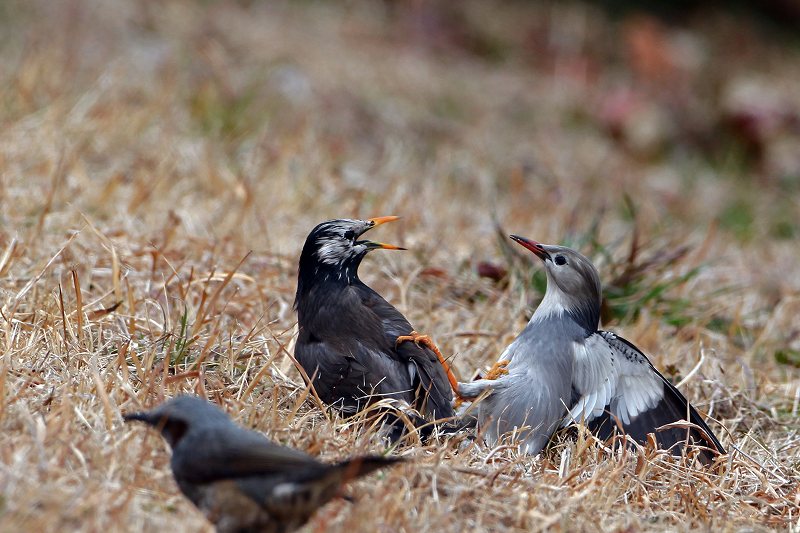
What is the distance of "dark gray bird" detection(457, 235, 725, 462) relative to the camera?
3.98m

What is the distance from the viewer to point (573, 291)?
4355 mm

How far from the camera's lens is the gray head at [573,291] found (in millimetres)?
4328

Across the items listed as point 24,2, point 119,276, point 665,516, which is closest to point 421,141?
point 24,2

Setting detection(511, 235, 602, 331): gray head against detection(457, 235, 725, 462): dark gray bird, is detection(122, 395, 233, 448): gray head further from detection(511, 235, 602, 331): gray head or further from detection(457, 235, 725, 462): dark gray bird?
detection(511, 235, 602, 331): gray head

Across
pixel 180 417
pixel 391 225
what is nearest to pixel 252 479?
pixel 180 417

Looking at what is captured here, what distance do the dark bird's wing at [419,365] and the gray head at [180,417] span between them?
1.03 metres

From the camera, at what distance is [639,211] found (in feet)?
26.7

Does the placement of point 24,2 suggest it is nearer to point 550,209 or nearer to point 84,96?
point 84,96

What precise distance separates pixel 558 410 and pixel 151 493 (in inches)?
70.3

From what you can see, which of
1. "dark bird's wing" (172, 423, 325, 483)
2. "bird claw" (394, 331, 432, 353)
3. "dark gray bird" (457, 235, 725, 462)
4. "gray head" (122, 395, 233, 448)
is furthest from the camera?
"dark gray bird" (457, 235, 725, 462)

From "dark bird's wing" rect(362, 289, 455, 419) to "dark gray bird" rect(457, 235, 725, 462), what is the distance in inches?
5.4

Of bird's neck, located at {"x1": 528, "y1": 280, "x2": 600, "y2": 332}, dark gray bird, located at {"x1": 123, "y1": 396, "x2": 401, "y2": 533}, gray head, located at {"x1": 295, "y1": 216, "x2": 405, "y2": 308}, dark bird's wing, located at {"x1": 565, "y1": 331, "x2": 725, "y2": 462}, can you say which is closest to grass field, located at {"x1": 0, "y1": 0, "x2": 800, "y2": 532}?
dark gray bird, located at {"x1": 123, "y1": 396, "x2": 401, "y2": 533}

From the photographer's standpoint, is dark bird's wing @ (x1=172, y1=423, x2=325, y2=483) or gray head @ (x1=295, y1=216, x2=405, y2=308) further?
gray head @ (x1=295, y1=216, x2=405, y2=308)

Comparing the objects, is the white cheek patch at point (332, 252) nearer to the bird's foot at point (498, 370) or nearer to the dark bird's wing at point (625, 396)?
the bird's foot at point (498, 370)
